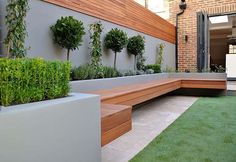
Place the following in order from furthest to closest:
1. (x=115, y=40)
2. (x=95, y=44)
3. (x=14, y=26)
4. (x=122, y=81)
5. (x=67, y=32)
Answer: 1. (x=115, y=40)
2. (x=122, y=81)
3. (x=95, y=44)
4. (x=67, y=32)
5. (x=14, y=26)

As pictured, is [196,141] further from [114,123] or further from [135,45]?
[135,45]

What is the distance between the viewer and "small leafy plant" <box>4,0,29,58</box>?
105 inches

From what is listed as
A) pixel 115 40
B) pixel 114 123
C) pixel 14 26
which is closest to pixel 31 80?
pixel 114 123

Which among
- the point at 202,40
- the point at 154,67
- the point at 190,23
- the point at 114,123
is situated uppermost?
the point at 190,23

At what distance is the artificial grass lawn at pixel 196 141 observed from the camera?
7.45 feet

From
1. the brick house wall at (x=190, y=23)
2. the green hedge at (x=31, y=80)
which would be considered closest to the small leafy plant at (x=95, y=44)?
the green hedge at (x=31, y=80)

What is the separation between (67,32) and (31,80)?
2.03 metres

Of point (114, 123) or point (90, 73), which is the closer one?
point (114, 123)

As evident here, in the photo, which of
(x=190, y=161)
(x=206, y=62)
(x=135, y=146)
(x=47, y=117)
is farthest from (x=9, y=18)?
(x=206, y=62)

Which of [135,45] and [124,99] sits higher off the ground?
[135,45]

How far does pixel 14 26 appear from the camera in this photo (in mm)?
2676

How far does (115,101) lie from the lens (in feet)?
10.1

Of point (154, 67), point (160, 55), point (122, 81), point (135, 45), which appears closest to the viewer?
point (122, 81)

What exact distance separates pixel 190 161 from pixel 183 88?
17.0ft
